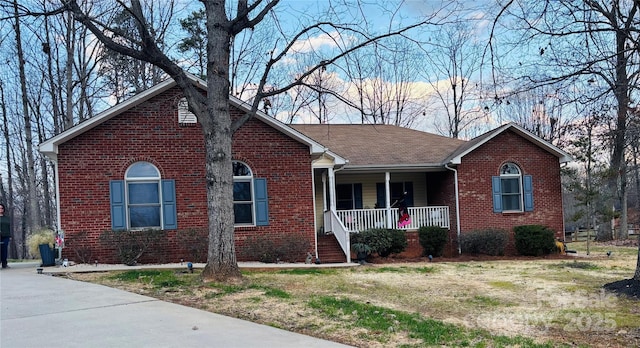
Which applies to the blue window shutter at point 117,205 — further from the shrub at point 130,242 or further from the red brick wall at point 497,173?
the red brick wall at point 497,173

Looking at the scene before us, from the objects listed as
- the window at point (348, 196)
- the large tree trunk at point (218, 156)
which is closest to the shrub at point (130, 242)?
the large tree trunk at point (218, 156)

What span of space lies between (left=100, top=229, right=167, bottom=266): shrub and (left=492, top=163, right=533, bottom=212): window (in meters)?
11.7

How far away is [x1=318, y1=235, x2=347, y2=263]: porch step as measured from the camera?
16.6 metres

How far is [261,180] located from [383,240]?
4356 mm

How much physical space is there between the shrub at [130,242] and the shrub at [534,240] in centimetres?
1173

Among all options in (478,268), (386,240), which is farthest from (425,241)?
(478,268)

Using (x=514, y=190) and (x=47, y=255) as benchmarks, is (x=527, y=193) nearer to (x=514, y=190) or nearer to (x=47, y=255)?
(x=514, y=190)

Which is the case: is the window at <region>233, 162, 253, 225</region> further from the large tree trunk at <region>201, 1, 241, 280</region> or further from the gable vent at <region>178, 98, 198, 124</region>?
the large tree trunk at <region>201, 1, 241, 280</region>

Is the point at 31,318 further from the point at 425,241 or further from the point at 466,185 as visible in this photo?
the point at 466,185

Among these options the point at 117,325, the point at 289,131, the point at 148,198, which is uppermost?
the point at 289,131

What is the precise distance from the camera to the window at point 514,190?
63.2 ft

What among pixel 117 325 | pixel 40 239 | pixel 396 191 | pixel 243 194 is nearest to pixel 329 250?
pixel 243 194

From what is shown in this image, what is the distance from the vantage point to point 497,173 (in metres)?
19.1

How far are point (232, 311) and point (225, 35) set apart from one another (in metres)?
5.51
